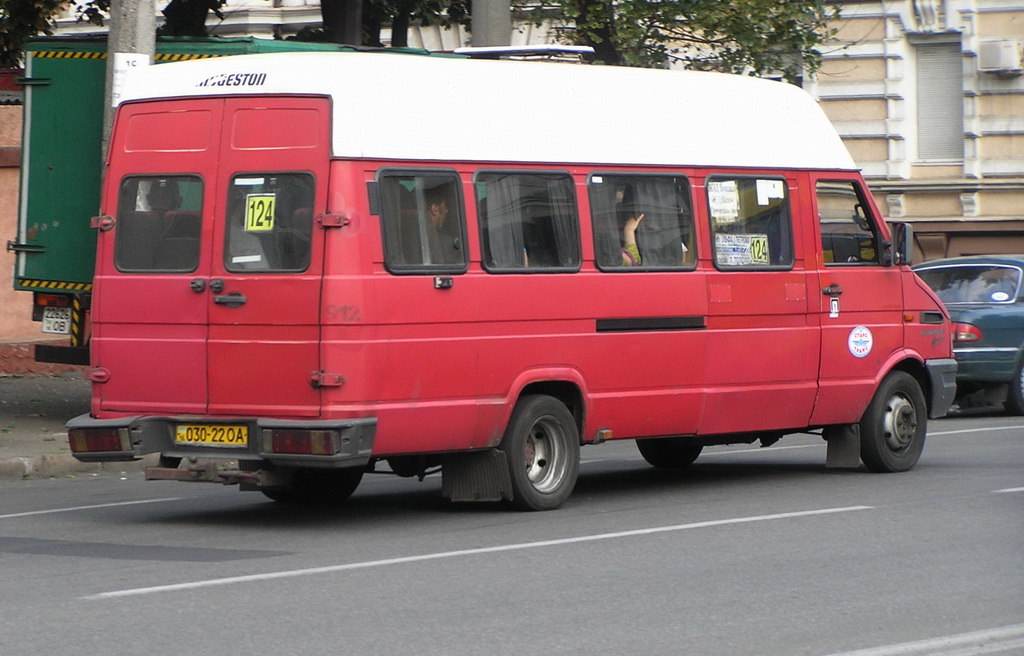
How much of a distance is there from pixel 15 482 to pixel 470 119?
5.31m

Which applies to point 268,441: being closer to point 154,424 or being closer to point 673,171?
point 154,424

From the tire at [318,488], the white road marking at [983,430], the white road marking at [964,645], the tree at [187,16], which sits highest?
the tree at [187,16]

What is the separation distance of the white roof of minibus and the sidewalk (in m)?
4.26

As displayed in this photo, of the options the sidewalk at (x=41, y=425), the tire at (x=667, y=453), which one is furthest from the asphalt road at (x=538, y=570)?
the sidewalk at (x=41, y=425)

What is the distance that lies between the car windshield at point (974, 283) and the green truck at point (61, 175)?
7697 mm

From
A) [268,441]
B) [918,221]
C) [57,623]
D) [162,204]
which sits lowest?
[57,623]

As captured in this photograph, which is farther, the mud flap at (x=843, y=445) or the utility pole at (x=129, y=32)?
the utility pole at (x=129, y=32)

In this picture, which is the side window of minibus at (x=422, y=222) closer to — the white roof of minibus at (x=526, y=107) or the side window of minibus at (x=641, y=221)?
the white roof of minibus at (x=526, y=107)

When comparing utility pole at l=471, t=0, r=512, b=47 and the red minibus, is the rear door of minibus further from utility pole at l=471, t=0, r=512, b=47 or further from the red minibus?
utility pole at l=471, t=0, r=512, b=47

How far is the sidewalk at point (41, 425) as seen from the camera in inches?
542

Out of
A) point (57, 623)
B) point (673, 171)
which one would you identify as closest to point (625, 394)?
point (673, 171)

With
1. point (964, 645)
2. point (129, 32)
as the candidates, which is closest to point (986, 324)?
point (129, 32)

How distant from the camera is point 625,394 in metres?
11.2

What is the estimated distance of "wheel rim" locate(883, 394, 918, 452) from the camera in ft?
42.3
